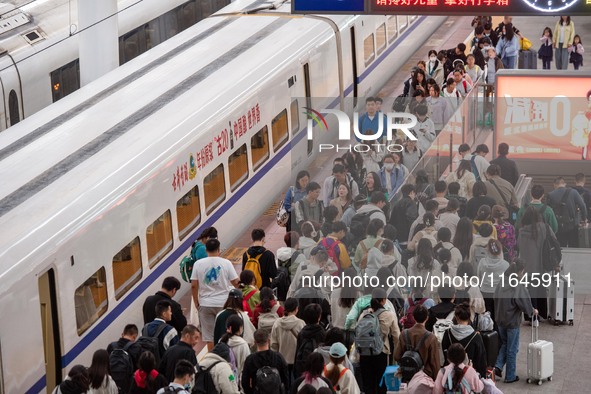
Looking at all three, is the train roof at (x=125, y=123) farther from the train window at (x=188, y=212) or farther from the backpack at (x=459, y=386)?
the backpack at (x=459, y=386)

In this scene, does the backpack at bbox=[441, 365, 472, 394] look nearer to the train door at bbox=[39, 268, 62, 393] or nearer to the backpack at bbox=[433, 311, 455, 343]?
the backpack at bbox=[433, 311, 455, 343]

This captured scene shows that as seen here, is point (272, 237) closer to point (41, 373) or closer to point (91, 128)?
point (91, 128)

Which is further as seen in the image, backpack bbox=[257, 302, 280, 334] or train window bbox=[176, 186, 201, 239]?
train window bbox=[176, 186, 201, 239]

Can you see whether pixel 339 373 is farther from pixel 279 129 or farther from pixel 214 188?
pixel 279 129

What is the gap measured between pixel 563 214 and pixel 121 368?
685cm

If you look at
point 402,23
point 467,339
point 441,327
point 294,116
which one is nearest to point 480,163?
point 294,116

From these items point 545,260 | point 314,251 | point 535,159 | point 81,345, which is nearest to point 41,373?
point 81,345

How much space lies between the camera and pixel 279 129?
21.0m

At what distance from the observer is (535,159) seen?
60.1 feet

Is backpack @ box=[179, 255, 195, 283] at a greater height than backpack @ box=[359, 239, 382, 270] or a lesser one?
lesser

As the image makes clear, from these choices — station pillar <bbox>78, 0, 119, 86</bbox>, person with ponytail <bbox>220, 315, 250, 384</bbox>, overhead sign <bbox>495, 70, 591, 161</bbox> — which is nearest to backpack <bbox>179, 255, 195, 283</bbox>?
person with ponytail <bbox>220, 315, 250, 384</bbox>

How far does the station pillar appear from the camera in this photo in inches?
859

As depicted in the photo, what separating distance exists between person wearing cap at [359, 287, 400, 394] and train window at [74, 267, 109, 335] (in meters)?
2.92

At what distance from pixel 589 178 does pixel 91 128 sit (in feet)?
21.0
